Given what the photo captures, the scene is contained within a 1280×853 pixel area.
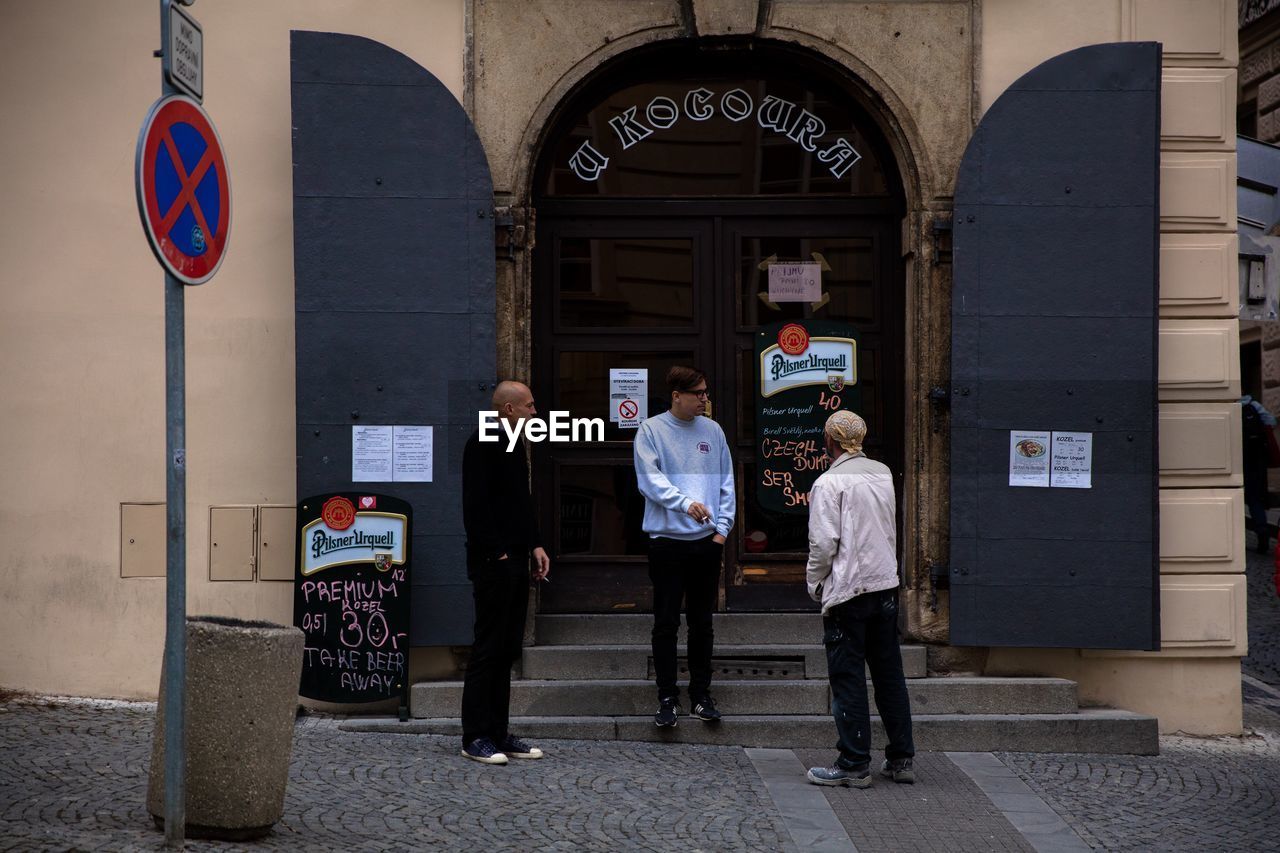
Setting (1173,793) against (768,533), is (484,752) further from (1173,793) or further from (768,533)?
(1173,793)

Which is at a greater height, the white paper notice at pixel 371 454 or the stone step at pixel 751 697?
the white paper notice at pixel 371 454

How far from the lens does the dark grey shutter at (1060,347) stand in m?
7.76

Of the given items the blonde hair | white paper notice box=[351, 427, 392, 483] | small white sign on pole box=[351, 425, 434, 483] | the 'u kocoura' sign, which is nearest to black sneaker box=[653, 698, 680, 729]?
the blonde hair

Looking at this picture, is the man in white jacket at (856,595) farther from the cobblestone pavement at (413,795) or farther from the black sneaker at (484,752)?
the black sneaker at (484,752)

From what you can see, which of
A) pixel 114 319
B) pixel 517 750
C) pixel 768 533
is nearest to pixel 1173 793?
pixel 768 533

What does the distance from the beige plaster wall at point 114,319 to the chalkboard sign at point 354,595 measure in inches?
18.5

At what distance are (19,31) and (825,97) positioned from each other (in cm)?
456

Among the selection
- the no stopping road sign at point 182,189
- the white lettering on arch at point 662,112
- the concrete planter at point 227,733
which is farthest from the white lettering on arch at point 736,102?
the concrete planter at point 227,733

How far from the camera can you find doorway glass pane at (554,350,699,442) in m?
8.36

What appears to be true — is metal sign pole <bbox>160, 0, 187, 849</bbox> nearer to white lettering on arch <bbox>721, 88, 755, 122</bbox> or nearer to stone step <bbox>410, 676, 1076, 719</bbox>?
stone step <bbox>410, 676, 1076, 719</bbox>

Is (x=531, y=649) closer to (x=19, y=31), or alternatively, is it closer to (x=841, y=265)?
(x=841, y=265)

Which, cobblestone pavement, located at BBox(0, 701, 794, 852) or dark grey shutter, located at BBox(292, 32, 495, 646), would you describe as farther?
dark grey shutter, located at BBox(292, 32, 495, 646)

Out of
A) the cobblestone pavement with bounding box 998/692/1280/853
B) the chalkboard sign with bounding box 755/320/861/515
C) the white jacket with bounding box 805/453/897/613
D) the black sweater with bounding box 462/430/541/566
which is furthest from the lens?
the chalkboard sign with bounding box 755/320/861/515

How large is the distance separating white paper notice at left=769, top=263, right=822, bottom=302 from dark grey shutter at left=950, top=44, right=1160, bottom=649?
0.91 meters
